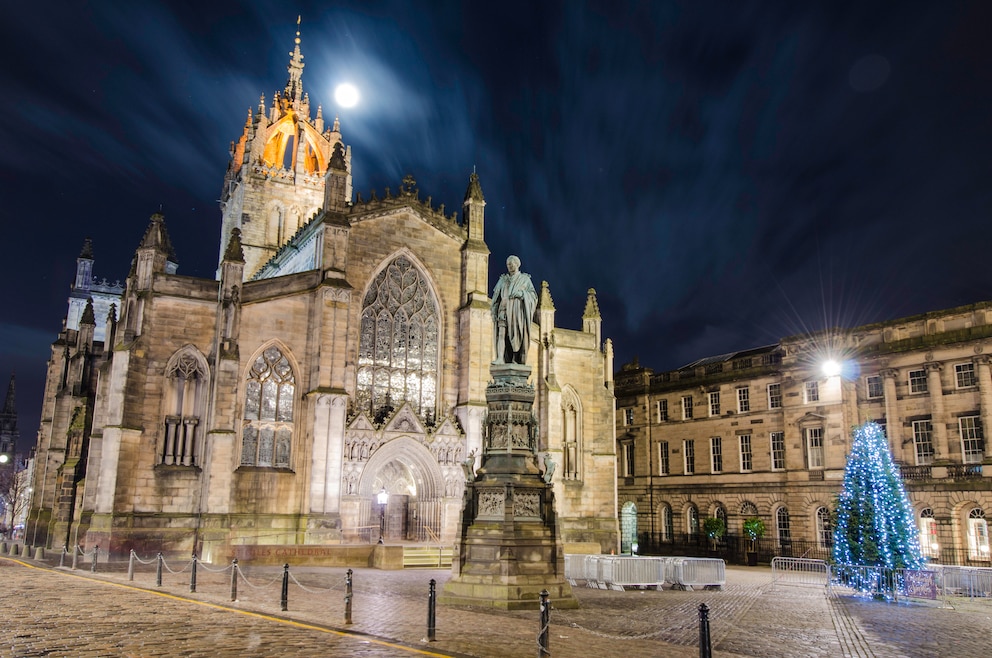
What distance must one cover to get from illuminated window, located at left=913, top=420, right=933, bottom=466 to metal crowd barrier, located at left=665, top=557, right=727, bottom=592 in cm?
1900

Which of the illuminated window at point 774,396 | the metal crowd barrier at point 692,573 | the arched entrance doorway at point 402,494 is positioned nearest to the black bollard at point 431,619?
the metal crowd barrier at point 692,573

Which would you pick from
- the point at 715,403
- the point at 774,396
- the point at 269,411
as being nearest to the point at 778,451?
the point at 774,396

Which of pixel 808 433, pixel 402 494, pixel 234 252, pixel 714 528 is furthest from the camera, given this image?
pixel 714 528

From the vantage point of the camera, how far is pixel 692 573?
881 inches

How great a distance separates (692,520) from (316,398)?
25750 mm

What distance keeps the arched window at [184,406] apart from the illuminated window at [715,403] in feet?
94.3

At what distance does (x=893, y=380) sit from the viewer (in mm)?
38125

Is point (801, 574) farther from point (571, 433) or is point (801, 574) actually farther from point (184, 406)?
point (184, 406)

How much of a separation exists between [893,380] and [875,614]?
22.8m

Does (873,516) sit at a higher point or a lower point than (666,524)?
higher

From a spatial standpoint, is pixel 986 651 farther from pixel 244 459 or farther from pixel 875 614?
pixel 244 459

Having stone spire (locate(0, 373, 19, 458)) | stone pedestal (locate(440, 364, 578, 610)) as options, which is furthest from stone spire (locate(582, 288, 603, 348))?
stone spire (locate(0, 373, 19, 458))

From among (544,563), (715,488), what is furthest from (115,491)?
(715,488)

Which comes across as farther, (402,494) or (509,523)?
(402,494)
